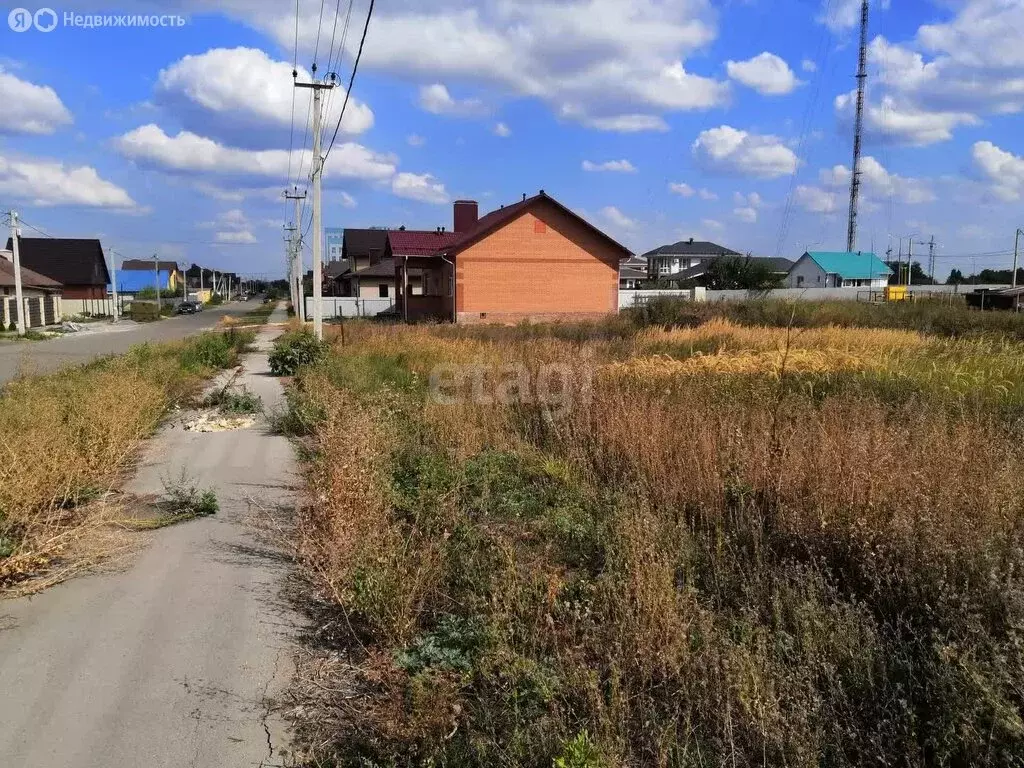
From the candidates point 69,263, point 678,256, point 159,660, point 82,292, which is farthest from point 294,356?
point 678,256

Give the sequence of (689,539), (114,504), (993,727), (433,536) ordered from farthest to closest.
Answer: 1. (114,504)
2. (433,536)
3. (689,539)
4. (993,727)

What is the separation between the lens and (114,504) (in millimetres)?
5973

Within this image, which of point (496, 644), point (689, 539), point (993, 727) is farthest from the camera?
point (689, 539)

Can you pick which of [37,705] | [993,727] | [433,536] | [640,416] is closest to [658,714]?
[993,727]

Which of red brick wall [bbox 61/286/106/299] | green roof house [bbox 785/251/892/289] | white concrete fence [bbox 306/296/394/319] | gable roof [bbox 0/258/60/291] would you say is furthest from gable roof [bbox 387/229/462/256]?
green roof house [bbox 785/251/892/289]

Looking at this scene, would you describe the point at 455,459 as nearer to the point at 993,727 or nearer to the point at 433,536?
the point at 433,536

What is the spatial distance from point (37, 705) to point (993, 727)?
3.78m

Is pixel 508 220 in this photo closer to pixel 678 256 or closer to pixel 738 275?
pixel 738 275

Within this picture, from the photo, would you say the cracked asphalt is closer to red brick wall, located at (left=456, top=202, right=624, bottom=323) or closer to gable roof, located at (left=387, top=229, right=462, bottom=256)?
red brick wall, located at (left=456, top=202, right=624, bottom=323)

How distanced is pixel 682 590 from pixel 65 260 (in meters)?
69.1

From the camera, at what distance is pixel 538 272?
3422 centimetres

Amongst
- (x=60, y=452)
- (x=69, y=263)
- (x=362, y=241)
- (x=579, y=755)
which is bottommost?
(x=579, y=755)

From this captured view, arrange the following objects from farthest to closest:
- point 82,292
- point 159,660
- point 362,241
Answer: point 362,241
point 82,292
point 159,660

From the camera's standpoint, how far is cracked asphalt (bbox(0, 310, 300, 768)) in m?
2.92
